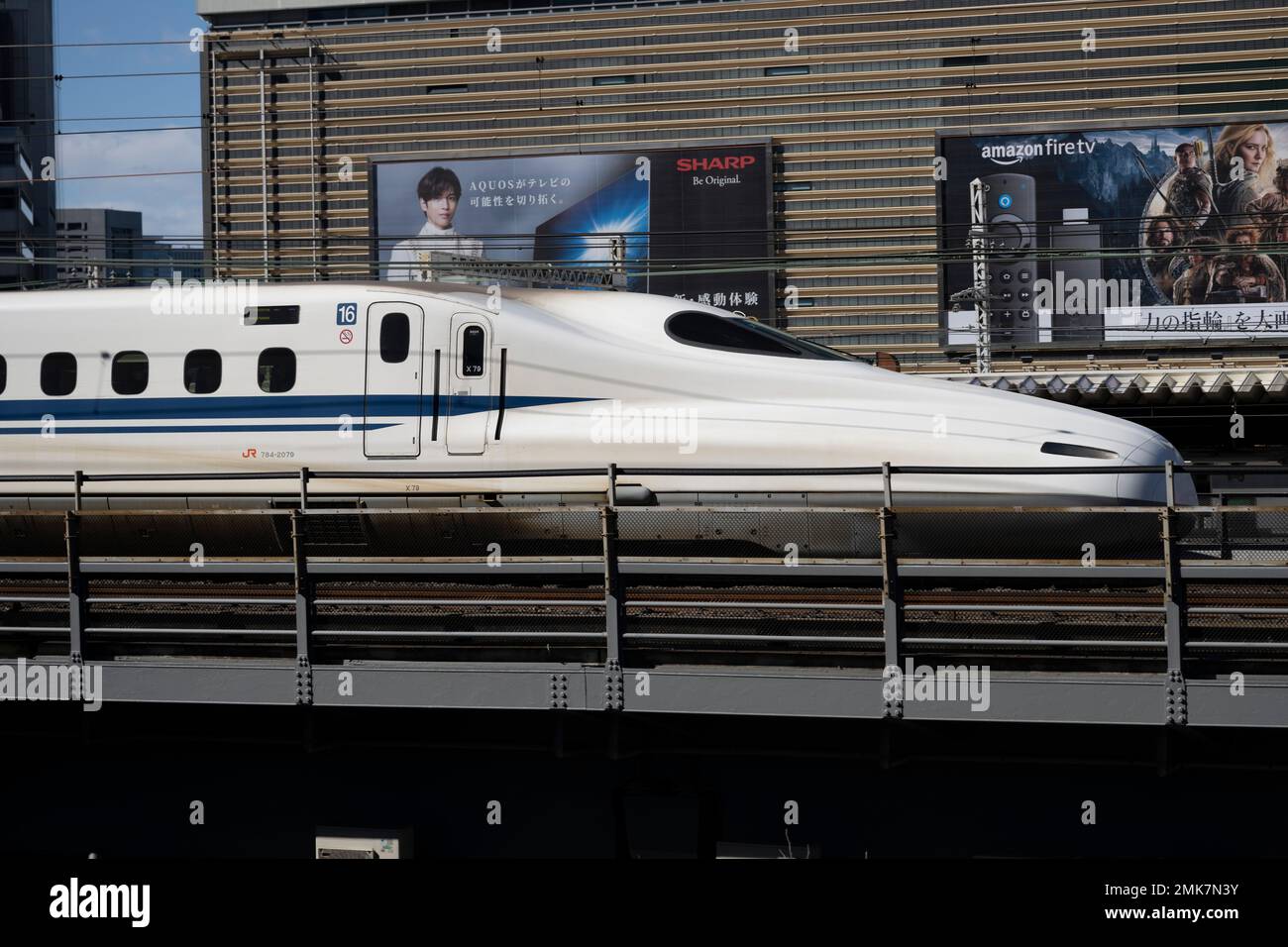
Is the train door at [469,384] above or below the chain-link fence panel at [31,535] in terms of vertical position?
above

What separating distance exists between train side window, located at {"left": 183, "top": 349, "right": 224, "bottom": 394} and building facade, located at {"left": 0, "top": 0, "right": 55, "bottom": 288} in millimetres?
107896

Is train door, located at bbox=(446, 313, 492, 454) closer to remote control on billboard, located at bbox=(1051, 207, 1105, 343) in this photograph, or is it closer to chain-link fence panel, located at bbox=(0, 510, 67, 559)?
chain-link fence panel, located at bbox=(0, 510, 67, 559)

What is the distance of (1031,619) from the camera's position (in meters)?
9.16

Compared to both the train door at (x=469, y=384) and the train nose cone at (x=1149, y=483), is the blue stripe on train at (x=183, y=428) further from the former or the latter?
the train nose cone at (x=1149, y=483)

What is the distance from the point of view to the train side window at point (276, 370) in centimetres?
1398

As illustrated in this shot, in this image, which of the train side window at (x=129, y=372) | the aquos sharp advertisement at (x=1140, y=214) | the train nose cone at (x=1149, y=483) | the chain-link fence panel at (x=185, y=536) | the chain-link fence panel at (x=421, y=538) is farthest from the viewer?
the aquos sharp advertisement at (x=1140, y=214)

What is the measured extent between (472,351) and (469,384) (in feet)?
1.15

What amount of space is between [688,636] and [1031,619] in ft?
8.25

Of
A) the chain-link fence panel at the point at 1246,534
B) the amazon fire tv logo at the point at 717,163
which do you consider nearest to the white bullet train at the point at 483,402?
the chain-link fence panel at the point at 1246,534

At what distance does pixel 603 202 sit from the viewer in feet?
217

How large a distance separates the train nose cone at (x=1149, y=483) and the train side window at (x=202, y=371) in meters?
9.14

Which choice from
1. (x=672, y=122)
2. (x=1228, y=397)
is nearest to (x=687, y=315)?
(x=1228, y=397)
